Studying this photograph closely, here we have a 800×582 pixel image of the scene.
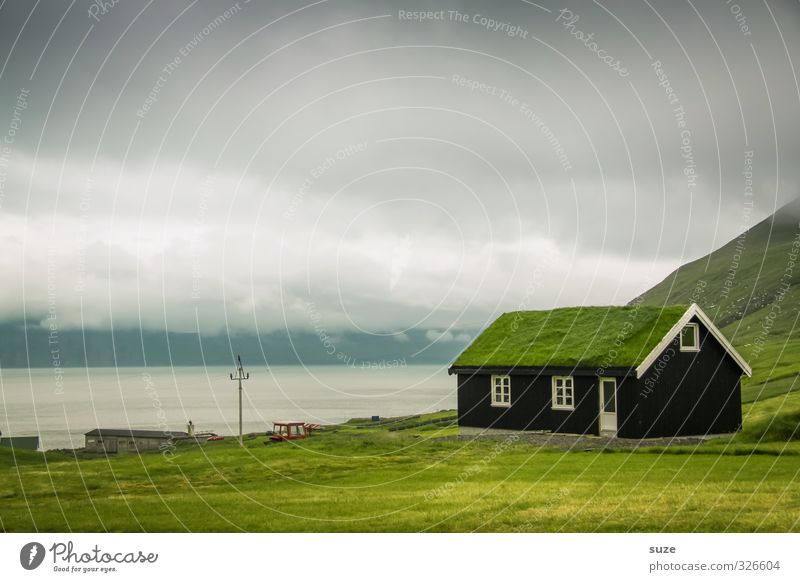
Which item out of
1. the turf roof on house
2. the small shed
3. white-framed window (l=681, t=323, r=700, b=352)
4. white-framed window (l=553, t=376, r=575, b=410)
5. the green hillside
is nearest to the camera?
the small shed

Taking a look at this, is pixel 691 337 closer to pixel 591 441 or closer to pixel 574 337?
pixel 574 337

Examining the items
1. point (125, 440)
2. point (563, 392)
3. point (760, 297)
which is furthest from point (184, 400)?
point (760, 297)

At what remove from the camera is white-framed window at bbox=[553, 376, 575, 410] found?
3062 centimetres

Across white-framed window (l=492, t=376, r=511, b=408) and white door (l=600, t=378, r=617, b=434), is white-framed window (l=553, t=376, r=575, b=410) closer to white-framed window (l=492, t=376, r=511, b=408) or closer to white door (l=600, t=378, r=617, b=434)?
white door (l=600, t=378, r=617, b=434)

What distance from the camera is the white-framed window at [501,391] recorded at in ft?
106

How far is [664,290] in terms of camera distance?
120 metres

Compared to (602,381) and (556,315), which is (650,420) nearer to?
(602,381)

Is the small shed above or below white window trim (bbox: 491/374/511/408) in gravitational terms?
below

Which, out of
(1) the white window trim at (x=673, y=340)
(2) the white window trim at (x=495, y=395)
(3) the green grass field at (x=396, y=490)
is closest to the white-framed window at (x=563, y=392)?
(2) the white window trim at (x=495, y=395)

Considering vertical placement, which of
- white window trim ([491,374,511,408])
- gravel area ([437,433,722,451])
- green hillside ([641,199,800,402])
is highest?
green hillside ([641,199,800,402])

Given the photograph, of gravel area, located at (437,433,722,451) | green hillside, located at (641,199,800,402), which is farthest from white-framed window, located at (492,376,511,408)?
green hillside, located at (641,199,800,402)

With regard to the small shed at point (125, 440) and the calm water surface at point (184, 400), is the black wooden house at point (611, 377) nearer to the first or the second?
the calm water surface at point (184, 400)

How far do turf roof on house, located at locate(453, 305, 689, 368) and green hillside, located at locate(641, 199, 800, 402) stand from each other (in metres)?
5.35

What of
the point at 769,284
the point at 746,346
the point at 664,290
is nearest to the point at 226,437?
the point at 746,346
